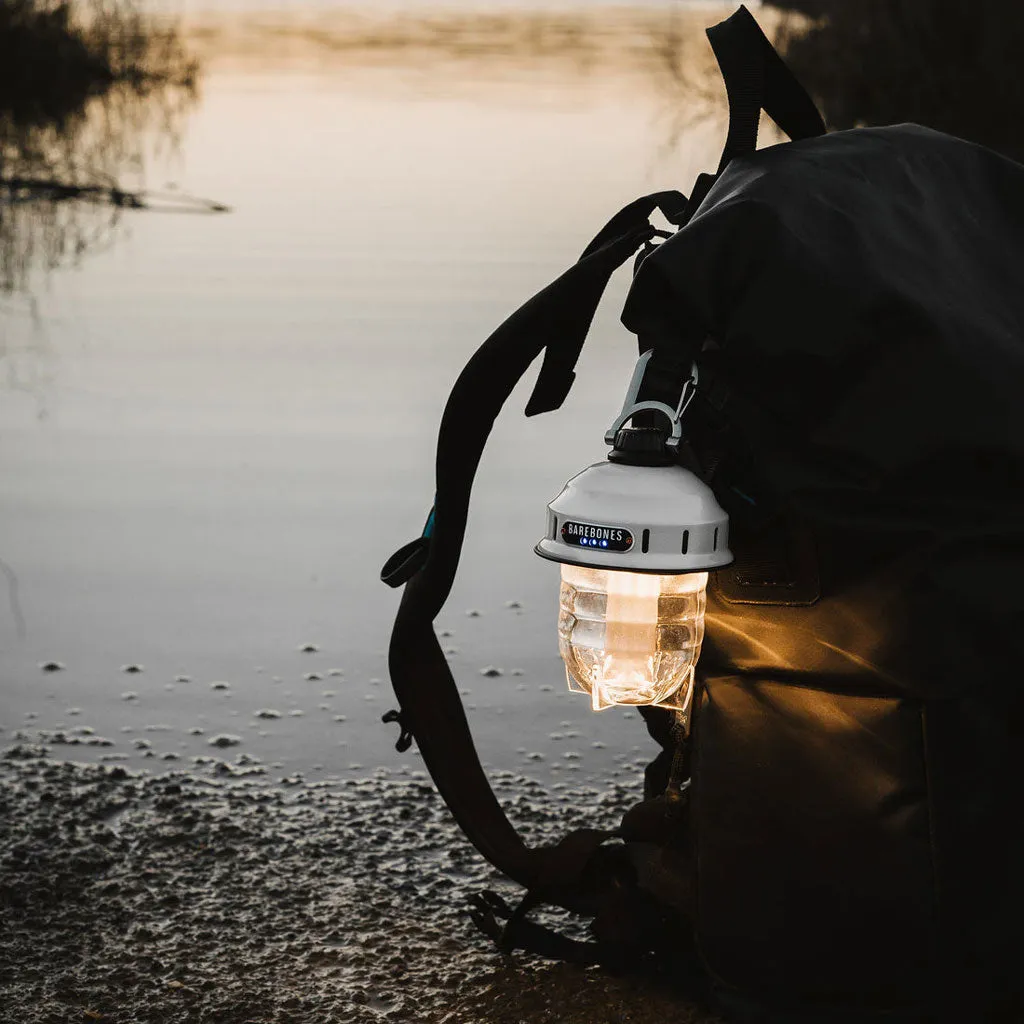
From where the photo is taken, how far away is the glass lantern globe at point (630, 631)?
82.4 inches

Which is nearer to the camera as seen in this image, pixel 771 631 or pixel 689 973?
pixel 771 631

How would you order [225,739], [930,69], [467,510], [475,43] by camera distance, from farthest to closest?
[475,43]
[930,69]
[225,739]
[467,510]

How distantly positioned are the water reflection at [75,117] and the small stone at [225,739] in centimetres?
605

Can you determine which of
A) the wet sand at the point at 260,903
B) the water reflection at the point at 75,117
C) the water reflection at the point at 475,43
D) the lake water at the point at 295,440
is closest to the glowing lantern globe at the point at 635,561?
the wet sand at the point at 260,903

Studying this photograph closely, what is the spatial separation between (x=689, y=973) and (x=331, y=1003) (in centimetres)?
56

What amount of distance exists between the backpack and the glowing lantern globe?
0.12 meters

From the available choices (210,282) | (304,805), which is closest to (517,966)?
(304,805)

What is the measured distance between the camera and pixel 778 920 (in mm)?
2350

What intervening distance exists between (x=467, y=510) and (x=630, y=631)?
44 cm

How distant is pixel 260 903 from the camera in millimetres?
2971

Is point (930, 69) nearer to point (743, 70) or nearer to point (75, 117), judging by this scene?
point (75, 117)

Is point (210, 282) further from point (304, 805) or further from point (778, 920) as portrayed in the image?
point (778, 920)

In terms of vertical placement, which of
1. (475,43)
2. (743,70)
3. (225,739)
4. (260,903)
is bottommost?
(475,43)

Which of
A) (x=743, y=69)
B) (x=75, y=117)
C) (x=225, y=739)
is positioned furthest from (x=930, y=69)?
(x=743, y=69)
